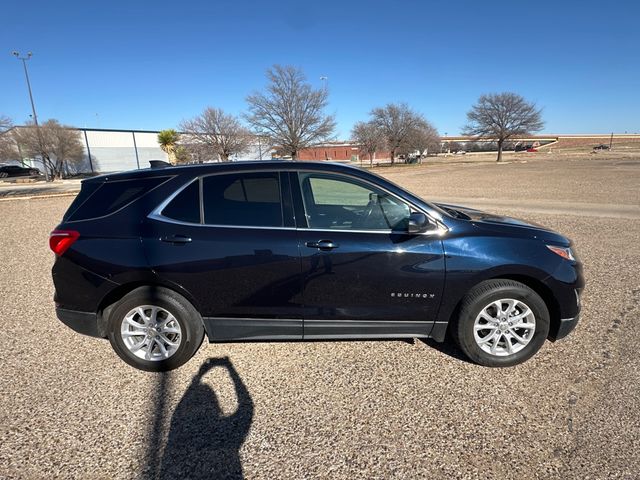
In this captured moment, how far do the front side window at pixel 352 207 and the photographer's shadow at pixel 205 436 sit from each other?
153 cm

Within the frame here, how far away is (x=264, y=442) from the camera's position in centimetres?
225

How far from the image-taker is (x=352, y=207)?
326 centimetres

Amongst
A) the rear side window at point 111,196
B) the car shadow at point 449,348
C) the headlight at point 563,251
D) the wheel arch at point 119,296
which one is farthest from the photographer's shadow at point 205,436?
the headlight at point 563,251

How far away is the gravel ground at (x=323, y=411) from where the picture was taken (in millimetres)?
2092

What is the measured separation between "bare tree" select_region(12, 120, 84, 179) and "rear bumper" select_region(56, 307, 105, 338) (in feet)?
120

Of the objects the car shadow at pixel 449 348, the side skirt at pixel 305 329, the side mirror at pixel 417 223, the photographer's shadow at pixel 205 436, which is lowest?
the car shadow at pixel 449 348

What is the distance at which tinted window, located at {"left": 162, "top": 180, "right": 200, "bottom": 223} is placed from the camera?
9.36 ft

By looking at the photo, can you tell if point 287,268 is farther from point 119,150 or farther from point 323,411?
point 119,150

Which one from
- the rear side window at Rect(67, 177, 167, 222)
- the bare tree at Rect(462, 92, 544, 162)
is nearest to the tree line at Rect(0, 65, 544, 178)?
the bare tree at Rect(462, 92, 544, 162)

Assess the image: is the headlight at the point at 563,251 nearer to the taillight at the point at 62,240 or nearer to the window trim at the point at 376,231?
the window trim at the point at 376,231

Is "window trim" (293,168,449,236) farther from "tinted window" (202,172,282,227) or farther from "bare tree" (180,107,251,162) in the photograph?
"bare tree" (180,107,251,162)

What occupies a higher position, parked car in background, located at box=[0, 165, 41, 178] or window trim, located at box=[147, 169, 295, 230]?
parked car in background, located at box=[0, 165, 41, 178]

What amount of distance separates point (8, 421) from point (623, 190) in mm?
20459

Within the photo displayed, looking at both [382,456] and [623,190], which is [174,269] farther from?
[623,190]
